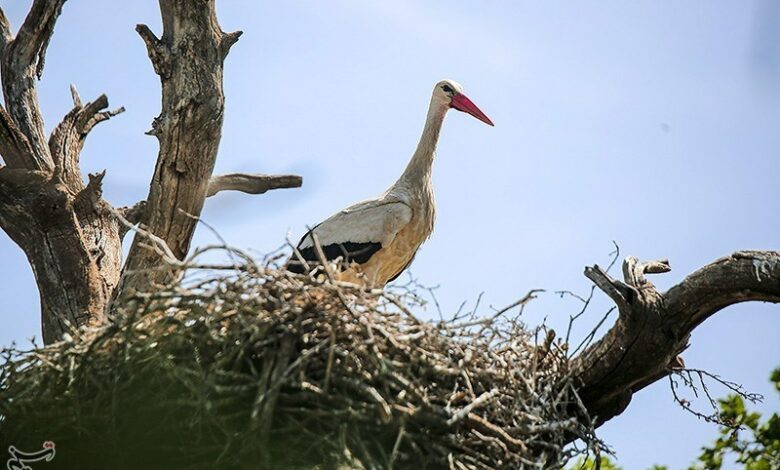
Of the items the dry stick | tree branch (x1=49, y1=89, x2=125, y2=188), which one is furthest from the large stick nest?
tree branch (x1=49, y1=89, x2=125, y2=188)

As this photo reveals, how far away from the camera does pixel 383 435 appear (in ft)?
17.9

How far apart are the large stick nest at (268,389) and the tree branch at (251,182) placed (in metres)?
2.83

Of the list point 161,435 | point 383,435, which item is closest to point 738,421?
point 383,435

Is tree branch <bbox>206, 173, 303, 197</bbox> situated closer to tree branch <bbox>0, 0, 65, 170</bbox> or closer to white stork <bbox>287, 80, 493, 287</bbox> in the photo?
white stork <bbox>287, 80, 493, 287</bbox>

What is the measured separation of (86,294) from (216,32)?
164cm

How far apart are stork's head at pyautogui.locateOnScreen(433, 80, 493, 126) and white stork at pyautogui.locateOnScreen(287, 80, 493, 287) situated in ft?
1.94

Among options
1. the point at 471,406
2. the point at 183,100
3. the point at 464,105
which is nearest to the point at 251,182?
the point at 183,100

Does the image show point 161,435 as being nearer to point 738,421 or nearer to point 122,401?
point 122,401

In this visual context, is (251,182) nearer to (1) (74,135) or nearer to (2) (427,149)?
(1) (74,135)

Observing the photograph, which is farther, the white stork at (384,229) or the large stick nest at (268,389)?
the white stork at (384,229)

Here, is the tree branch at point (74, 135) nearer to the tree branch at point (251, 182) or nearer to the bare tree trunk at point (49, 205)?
the bare tree trunk at point (49, 205)

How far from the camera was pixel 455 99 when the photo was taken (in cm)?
984

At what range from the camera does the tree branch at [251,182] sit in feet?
27.7

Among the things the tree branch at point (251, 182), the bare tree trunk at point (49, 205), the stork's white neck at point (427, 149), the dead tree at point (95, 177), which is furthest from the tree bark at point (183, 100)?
the stork's white neck at point (427, 149)
